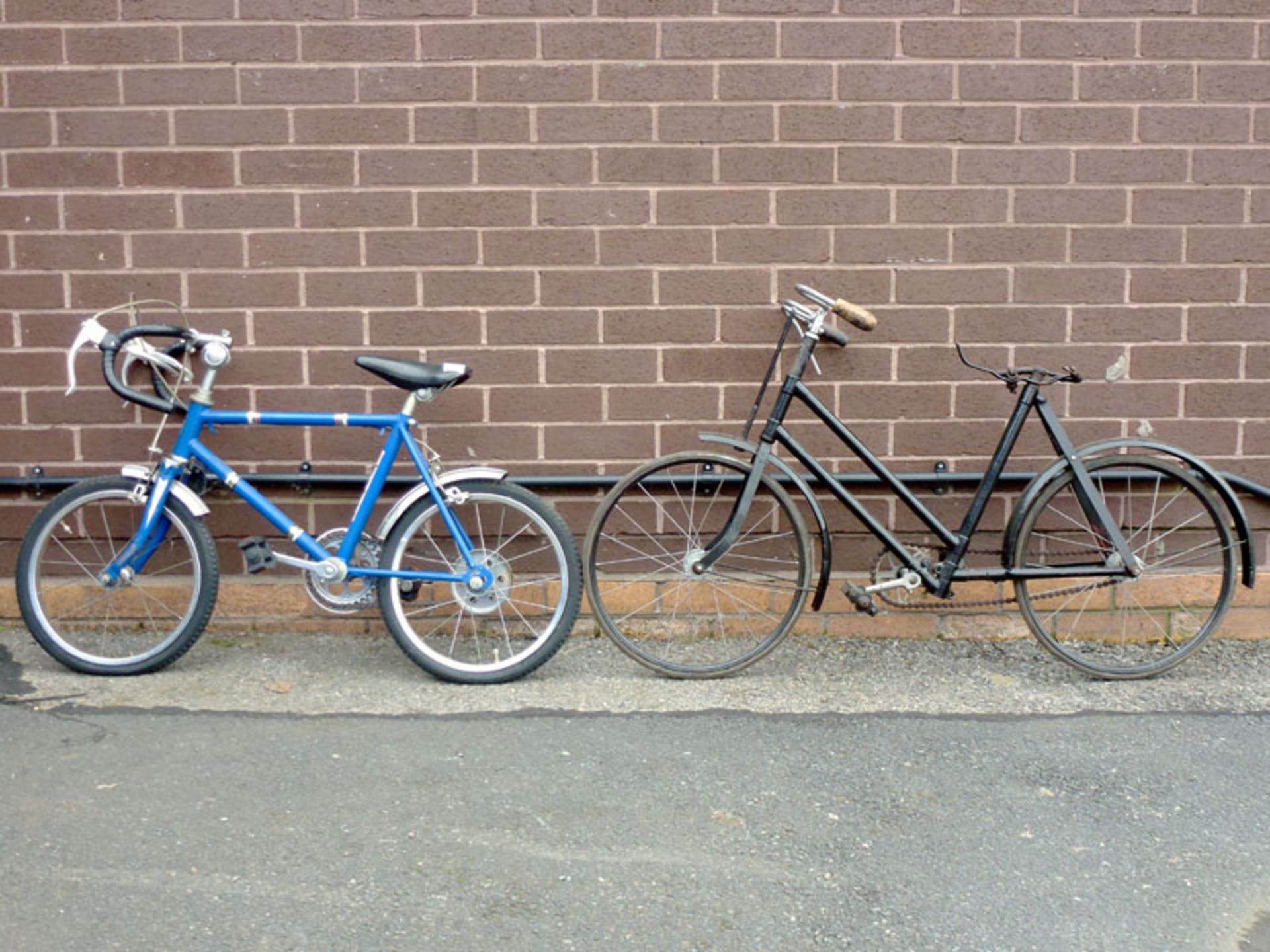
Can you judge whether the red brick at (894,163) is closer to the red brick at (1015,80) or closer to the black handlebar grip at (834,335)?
the red brick at (1015,80)

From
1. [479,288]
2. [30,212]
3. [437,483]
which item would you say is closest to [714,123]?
[479,288]

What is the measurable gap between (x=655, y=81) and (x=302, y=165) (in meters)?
1.36

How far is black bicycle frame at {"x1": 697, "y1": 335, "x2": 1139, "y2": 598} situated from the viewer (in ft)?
14.5

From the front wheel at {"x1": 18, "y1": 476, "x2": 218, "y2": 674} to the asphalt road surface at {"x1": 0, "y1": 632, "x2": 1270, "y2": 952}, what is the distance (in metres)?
0.15

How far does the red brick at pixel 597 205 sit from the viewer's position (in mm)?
4680

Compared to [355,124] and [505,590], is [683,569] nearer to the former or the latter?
[505,590]

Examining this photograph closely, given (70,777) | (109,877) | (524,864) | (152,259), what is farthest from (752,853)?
(152,259)

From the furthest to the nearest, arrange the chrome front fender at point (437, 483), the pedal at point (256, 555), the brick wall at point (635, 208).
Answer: the brick wall at point (635, 208)
the pedal at point (256, 555)
the chrome front fender at point (437, 483)

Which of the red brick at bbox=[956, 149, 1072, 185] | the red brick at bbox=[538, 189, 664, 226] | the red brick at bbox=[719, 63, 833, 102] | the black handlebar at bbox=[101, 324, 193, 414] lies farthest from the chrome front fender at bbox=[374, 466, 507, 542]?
the red brick at bbox=[956, 149, 1072, 185]

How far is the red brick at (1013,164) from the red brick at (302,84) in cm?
226

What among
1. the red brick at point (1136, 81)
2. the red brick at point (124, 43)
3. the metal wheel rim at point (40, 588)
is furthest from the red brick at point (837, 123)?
the metal wheel rim at point (40, 588)

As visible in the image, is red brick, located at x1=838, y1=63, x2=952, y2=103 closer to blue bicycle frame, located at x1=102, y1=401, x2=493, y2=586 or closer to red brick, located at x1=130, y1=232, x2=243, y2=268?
blue bicycle frame, located at x1=102, y1=401, x2=493, y2=586

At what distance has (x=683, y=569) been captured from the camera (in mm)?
4695

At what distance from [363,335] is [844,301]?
5.96ft
